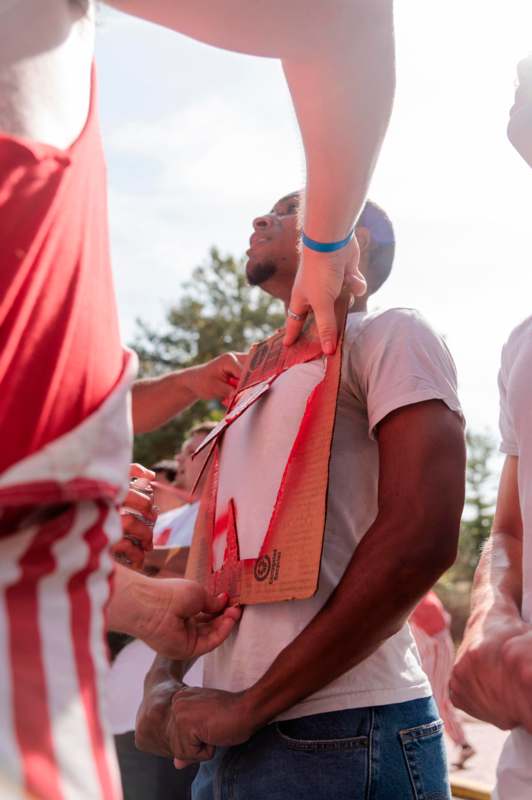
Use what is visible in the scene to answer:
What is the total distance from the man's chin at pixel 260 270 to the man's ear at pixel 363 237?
0.26 m

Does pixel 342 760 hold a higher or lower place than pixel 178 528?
lower

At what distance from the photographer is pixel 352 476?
1.94 metres

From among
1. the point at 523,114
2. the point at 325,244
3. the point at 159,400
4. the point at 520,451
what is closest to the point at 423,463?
the point at 520,451

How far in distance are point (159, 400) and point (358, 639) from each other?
1.45m

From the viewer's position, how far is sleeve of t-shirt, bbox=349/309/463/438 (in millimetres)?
1795

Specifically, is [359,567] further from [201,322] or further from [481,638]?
[201,322]

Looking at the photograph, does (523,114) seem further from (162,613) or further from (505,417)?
(162,613)

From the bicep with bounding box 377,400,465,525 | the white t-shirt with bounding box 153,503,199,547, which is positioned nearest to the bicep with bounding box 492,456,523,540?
the bicep with bounding box 377,400,465,525

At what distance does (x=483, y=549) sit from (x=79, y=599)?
123 cm

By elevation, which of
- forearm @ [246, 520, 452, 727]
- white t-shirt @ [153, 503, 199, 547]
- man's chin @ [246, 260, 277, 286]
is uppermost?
man's chin @ [246, 260, 277, 286]

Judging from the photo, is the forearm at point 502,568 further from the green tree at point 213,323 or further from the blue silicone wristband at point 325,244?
the green tree at point 213,323

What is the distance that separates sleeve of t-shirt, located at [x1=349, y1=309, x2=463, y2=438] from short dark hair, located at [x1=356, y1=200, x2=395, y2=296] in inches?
23.7

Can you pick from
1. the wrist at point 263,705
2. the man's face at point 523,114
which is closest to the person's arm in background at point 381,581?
the wrist at point 263,705

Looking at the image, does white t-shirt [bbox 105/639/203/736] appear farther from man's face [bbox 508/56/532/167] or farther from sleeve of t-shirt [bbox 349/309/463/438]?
man's face [bbox 508/56/532/167]
